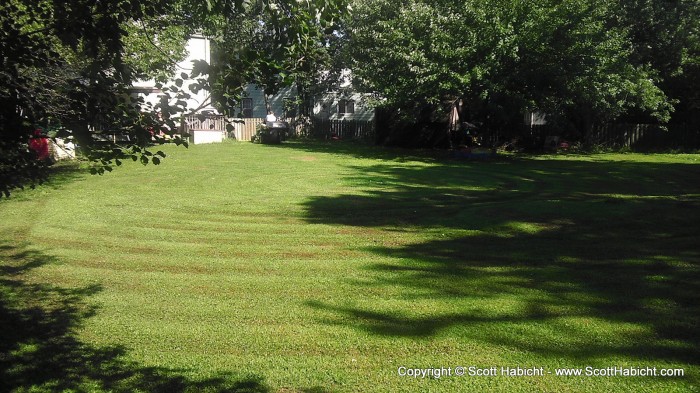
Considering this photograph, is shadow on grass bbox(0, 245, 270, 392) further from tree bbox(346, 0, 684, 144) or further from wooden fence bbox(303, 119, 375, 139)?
wooden fence bbox(303, 119, 375, 139)

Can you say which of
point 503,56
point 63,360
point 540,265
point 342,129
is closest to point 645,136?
point 503,56

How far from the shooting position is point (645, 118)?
3512cm

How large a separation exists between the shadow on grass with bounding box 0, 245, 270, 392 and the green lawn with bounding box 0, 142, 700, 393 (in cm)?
2

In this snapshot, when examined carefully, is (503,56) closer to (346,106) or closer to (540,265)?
(540,265)

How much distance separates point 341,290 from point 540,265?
2890 millimetres

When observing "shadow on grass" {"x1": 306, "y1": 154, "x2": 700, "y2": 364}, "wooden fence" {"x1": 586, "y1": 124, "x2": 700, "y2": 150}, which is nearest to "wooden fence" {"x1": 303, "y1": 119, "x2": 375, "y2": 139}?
"wooden fence" {"x1": 586, "y1": 124, "x2": 700, "y2": 150}

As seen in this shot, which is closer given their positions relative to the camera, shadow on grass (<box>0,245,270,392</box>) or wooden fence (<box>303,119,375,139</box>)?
shadow on grass (<box>0,245,270,392</box>)

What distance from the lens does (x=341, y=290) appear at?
699cm

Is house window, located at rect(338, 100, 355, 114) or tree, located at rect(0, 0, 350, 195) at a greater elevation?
house window, located at rect(338, 100, 355, 114)

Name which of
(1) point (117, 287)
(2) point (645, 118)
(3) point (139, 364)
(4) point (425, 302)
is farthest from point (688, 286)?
(2) point (645, 118)

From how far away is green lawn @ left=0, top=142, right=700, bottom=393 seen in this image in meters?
4.89

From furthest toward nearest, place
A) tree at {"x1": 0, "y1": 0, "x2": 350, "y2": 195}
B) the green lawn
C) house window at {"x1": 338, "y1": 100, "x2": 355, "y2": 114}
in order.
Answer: house window at {"x1": 338, "y1": 100, "x2": 355, "y2": 114}
the green lawn
tree at {"x1": 0, "y1": 0, "x2": 350, "y2": 195}

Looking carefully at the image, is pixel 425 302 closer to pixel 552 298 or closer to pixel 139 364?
pixel 552 298

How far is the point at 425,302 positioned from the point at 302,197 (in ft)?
26.3
